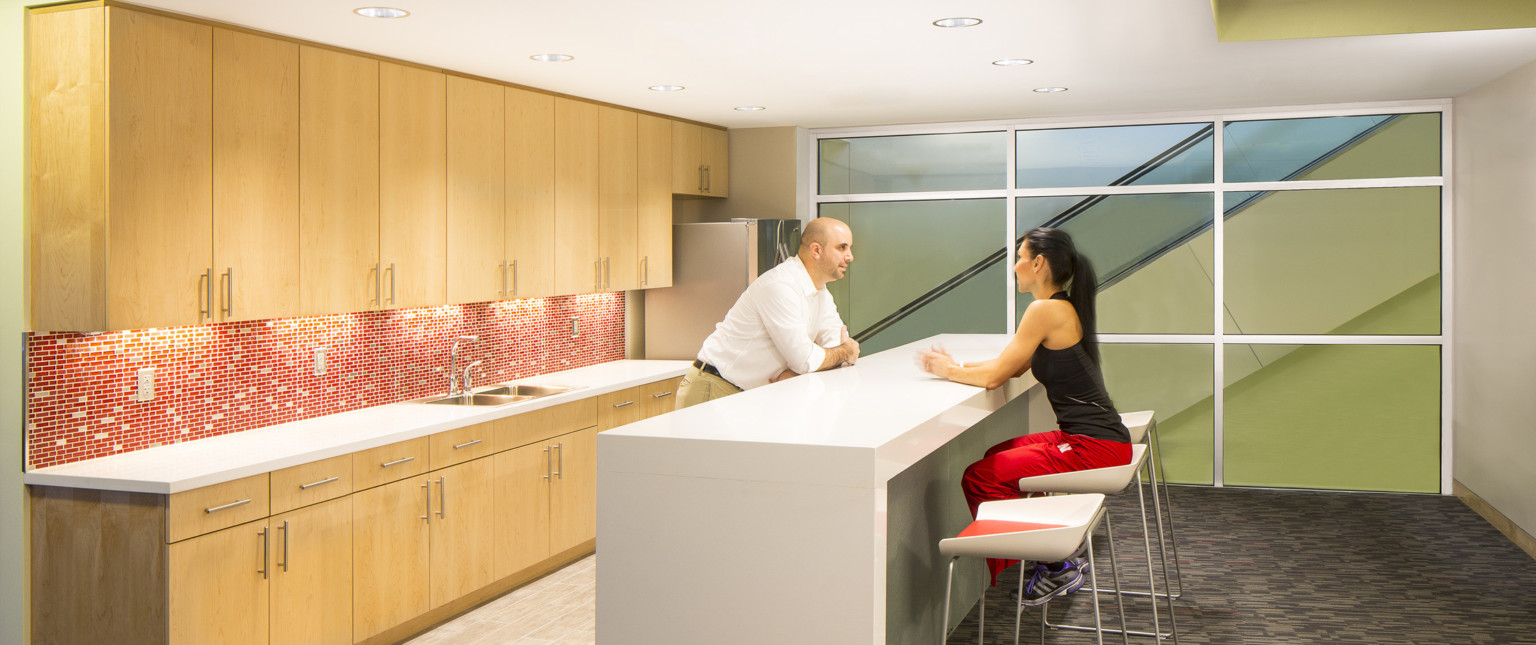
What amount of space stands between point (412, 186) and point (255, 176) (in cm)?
81

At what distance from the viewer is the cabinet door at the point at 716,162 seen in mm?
7035

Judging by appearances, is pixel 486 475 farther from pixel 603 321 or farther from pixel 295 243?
pixel 603 321

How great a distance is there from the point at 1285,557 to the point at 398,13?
4.56m

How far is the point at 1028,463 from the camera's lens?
358 centimetres

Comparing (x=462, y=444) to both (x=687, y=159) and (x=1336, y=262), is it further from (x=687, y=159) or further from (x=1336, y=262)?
(x=1336, y=262)

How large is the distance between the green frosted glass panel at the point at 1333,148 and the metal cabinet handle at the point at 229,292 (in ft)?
18.4

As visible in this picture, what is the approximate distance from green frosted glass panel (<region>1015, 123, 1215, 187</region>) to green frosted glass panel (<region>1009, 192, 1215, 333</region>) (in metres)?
0.12

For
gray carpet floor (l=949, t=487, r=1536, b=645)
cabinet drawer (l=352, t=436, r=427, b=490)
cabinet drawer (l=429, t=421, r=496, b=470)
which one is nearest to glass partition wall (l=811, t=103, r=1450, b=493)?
gray carpet floor (l=949, t=487, r=1536, b=645)

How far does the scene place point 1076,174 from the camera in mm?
6957

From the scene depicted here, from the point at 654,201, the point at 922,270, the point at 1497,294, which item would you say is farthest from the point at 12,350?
the point at 1497,294

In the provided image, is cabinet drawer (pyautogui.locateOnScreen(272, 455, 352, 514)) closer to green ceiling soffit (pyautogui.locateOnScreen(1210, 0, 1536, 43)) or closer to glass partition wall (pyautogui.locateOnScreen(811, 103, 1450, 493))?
green ceiling soffit (pyautogui.locateOnScreen(1210, 0, 1536, 43))

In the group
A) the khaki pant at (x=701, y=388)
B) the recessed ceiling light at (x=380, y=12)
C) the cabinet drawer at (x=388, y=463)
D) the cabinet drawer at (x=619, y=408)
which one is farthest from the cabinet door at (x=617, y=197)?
the recessed ceiling light at (x=380, y=12)

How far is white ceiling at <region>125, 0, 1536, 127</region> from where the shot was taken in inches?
146

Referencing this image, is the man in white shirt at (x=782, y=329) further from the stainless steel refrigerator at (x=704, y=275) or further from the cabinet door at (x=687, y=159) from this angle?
the cabinet door at (x=687, y=159)
